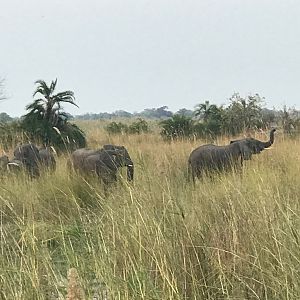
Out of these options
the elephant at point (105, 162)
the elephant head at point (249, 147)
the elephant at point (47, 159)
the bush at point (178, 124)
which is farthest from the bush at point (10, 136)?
the elephant head at point (249, 147)

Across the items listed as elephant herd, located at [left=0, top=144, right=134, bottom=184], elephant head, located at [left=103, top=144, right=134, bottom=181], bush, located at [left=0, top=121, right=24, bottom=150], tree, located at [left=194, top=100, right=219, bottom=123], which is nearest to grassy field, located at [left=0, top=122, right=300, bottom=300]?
elephant herd, located at [left=0, top=144, right=134, bottom=184]

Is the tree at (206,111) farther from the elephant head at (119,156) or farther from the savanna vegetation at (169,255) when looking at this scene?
the savanna vegetation at (169,255)

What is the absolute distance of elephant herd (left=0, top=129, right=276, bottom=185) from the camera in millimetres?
7684

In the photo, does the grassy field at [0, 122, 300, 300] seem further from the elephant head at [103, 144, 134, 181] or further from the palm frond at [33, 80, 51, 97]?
the palm frond at [33, 80, 51, 97]

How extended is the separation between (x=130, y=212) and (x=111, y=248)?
1.28 feet

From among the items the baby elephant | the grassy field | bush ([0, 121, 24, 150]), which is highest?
bush ([0, 121, 24, 150])

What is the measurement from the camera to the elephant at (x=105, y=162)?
286 inches

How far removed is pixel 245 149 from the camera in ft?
28.8

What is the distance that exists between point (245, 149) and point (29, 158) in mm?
3473

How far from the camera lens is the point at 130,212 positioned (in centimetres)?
348

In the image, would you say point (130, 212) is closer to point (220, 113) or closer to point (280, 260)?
point (280, 260)

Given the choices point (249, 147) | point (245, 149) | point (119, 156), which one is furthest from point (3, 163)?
point (249, 147)

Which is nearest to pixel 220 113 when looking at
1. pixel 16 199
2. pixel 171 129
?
pixel 171 129

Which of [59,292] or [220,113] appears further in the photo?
[220,113]
